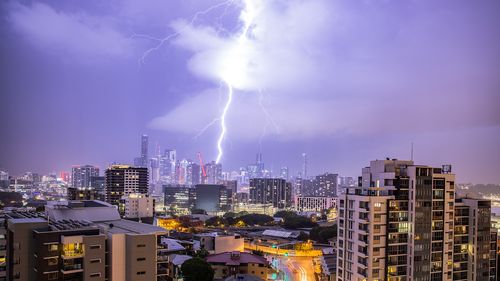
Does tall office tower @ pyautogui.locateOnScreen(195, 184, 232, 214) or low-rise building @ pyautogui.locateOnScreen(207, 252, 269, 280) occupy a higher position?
low-rise building @ pyautogui.locateOnScreen(207, 252, 269, 280)

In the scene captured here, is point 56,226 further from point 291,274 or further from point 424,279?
point 291,274

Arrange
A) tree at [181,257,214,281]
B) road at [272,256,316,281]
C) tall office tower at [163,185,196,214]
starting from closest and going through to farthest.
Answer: tree at [181,257,214,281] < road at [272,256,316,281] < tall office tower at [163,185,196,214]

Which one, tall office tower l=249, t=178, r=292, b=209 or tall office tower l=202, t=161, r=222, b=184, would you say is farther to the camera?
tall office tower l=202, t=161, r=222, b=184

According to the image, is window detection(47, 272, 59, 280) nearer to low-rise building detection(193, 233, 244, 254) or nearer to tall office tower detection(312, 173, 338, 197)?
low-rise building detection(193, 233, 244, 254)

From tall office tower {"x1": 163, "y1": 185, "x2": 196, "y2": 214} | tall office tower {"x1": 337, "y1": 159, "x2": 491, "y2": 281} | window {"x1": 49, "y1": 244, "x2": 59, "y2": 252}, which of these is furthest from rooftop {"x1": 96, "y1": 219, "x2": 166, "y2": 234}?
tall office tower {"x1": 163, "y1": 185, "x2": 196, "y2": 214}

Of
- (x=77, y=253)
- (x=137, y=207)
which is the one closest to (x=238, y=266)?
(x=77, y=253)

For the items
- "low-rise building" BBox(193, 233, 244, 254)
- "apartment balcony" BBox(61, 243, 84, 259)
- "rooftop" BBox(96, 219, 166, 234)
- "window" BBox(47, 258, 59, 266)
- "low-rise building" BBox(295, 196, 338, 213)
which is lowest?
"low-rise building" BBox(295, 196, 338, 213)
